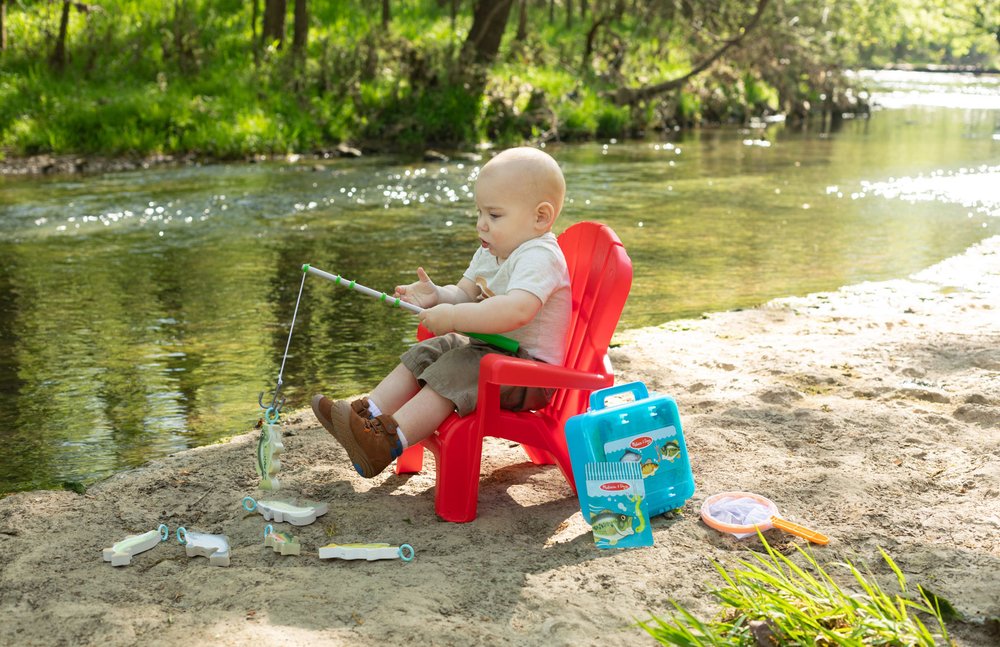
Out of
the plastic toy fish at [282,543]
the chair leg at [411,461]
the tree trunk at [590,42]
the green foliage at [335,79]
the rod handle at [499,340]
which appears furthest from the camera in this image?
the tree trunk at [590,42]

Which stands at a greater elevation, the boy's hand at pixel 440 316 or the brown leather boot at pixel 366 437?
the boy's hand at pixel 440 316

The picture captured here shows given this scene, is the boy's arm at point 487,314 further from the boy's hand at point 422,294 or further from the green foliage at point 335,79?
the green foliage at point 335,79

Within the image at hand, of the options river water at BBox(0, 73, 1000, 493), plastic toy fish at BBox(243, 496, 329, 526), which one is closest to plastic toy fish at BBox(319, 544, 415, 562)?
plastic toy fish at BBox(243, 496, 329, 526)

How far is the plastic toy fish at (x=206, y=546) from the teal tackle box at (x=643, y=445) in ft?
3.40

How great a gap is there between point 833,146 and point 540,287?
1485 centimetres

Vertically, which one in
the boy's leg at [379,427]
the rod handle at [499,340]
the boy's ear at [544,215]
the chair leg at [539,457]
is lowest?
the chair leg at [539,457]

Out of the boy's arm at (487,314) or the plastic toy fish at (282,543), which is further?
the boy's arm at (487,314)

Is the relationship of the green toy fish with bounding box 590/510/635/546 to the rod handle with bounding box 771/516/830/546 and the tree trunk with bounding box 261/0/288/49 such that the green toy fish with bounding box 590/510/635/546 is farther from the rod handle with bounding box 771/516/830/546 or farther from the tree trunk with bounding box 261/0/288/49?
the tree trunk with bounding box 261/0/288/49

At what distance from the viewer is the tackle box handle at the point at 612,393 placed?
3566mm

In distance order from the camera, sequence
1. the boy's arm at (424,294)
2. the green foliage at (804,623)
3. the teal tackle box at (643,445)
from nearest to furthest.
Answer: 1. the green foliage at (804,623)
2. the teal tackle box at (643,445)
3. the boy's arm at (424,294)

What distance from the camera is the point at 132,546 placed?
3.06m


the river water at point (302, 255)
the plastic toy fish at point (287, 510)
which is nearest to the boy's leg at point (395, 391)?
the plastic toy fish at point (287, 510)

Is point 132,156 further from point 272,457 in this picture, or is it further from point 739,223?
point 272,457

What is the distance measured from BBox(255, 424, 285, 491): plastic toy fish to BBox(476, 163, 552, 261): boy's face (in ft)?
3.01
